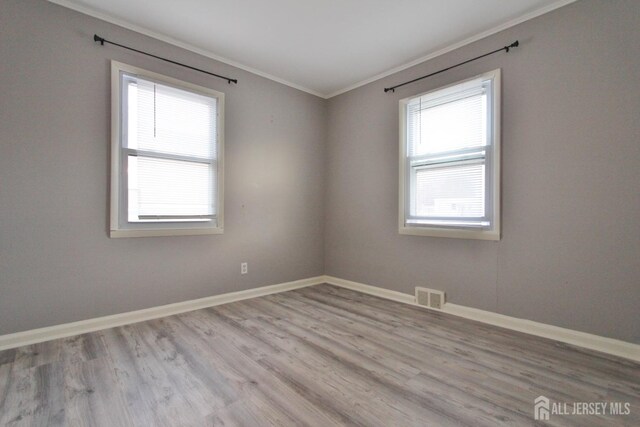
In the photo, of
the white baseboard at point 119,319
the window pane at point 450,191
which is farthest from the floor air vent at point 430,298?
the white baseboard at point 119,319

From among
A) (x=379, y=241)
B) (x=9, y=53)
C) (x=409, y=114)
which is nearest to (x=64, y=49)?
(x=9, y=53)

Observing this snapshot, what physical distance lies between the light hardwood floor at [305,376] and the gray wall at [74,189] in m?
0.40

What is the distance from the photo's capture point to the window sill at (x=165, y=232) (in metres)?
2.65

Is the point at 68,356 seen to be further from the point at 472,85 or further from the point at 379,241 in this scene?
the point at 472,85

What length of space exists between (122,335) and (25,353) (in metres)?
0.58

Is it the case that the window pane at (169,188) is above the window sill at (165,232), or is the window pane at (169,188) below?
above

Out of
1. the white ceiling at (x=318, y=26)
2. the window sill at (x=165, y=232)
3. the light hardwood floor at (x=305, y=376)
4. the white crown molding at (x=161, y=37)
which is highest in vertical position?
the white ceiling at (x=318, y=26)

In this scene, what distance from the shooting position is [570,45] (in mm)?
2318

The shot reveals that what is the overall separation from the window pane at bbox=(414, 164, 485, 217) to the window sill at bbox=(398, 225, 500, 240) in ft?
0.52

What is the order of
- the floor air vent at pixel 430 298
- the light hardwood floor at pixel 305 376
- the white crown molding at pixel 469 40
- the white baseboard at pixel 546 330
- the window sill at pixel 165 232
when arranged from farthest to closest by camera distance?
the floor air vent at pixel 430 298, the window sill at pixel 165 232, the white crown molding at pixel 469 40, the white baseboard at pixel 546 330, the light hardwood floor at pixel 305 376

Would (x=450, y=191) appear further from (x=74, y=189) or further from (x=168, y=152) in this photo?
(x=74, y=189)

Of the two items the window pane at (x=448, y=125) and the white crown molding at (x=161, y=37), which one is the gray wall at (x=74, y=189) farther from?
the window pane at (x=448, y=125)

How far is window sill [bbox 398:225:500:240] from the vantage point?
2721 mm

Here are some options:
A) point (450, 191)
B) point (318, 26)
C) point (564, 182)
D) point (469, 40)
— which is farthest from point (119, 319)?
point (469, 40)
